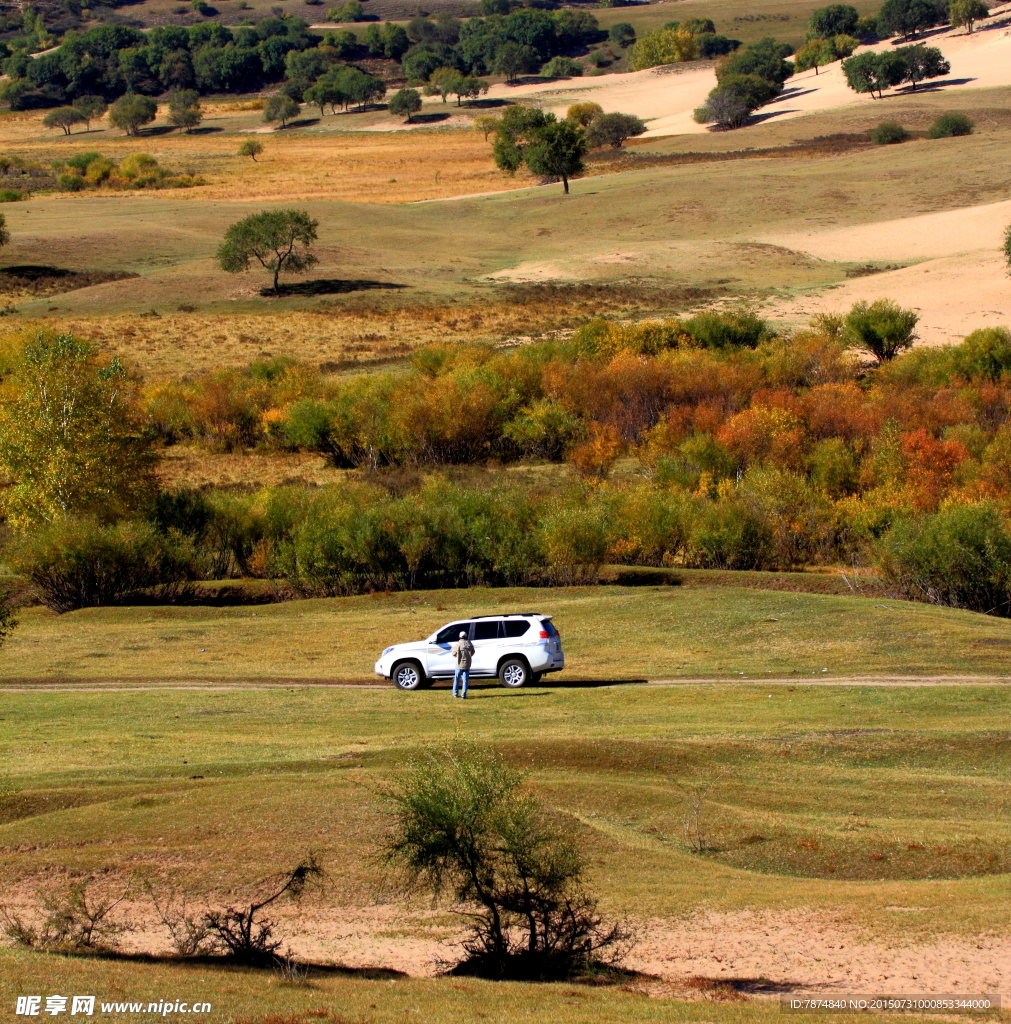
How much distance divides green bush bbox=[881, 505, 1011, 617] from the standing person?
701 inches

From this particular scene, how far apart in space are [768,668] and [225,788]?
1489 cm

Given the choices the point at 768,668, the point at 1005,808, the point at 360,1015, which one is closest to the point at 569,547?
the point at 768,668

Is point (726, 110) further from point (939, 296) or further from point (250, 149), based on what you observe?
point (939, 296)

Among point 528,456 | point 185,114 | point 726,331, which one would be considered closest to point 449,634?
point 528,456

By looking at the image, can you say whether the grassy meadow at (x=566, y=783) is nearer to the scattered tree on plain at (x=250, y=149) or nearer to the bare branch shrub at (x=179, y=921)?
the bare branch shrub at (x=179, y=921)

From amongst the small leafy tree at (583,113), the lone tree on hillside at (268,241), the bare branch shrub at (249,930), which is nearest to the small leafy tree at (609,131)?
the small leafy tree at (583,113)

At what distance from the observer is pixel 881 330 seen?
2677 inches

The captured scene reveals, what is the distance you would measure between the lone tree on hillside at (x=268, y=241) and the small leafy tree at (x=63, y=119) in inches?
4781

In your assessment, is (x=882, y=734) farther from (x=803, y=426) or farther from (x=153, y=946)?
(x=803, y=426)

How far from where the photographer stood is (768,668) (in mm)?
27172

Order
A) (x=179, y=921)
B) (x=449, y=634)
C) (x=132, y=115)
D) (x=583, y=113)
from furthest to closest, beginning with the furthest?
(x=132, y=115), (x=583, y=113), (x=449, y=634), (x=179, y=921)

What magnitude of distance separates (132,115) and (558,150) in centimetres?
9559

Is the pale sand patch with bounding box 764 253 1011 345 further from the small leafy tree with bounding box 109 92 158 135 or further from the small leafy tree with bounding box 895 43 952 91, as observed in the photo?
the small leafy tree with bounding box 109 92 158 135

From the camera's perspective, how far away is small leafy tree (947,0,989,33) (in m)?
186
